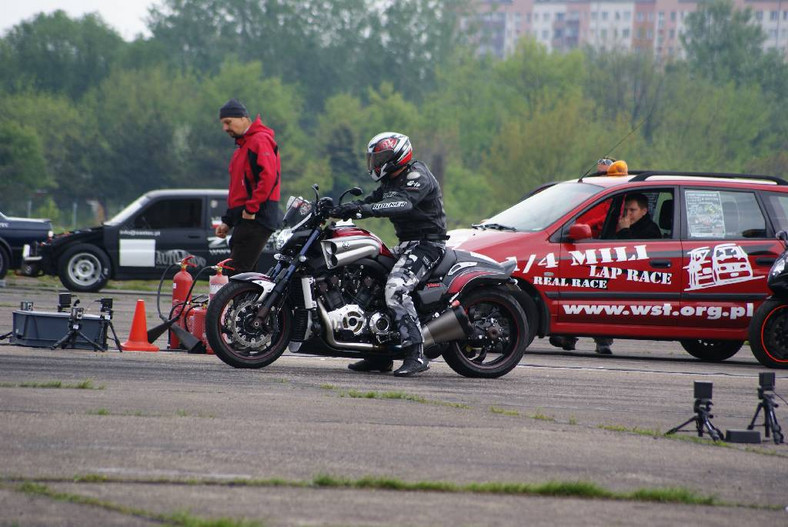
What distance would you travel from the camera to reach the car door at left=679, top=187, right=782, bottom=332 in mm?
12469

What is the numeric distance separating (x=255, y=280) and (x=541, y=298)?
379 cm

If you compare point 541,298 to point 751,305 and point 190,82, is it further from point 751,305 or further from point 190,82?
point 190,82

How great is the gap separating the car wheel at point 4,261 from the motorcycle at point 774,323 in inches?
510

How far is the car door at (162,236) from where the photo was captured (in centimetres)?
2014

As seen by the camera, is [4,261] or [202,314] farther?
[4,261]

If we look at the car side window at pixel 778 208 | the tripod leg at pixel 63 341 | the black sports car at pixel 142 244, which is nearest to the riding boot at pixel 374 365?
the tripod leg at pixel 63 341

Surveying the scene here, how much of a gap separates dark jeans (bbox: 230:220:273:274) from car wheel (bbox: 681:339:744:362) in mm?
5046

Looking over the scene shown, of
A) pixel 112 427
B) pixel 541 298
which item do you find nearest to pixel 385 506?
pixel 112 427

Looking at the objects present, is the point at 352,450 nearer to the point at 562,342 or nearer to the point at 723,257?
the point at 723,257

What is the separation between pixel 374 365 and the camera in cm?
1002

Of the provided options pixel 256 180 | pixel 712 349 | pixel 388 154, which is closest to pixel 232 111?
pixel 256 180

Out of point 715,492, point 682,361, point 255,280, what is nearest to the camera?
point 715,492

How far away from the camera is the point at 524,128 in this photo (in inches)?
2721

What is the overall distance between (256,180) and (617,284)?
378 centimetres
